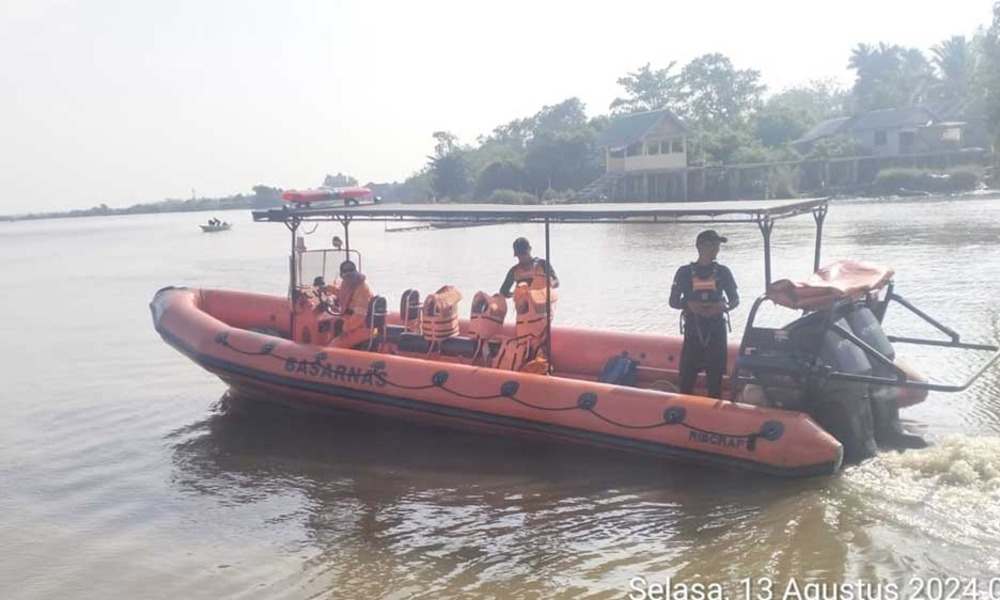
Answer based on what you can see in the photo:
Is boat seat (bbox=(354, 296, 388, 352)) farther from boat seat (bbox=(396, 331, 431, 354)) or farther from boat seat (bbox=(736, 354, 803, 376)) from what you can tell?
boat seat (bbox=(736, 354, 803, 376))

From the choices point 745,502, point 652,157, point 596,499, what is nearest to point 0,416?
point 596,499

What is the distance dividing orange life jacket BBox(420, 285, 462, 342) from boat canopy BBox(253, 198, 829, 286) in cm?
61

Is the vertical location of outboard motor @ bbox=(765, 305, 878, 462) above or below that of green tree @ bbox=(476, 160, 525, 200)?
below

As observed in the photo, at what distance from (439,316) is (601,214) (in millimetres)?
1573

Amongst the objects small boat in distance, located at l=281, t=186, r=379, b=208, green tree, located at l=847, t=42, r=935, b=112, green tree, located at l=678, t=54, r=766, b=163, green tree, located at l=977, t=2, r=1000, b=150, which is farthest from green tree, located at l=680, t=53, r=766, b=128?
small boat in distance, located at l=281, t=186, r=379, b=208

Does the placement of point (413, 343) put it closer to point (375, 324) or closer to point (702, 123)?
point (375, 324)

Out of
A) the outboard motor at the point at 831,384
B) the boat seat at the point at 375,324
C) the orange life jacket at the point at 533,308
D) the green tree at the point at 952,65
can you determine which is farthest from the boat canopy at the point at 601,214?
the green tree at the point at 952,65

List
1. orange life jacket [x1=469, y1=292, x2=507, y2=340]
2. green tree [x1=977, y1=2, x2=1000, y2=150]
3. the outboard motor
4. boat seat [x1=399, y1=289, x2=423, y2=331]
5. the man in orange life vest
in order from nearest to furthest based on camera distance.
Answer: the outboard motor < orange life jacket [x1=469, y1=292, x2=507, y2=340] < the man in orange life vest < boat seat [x1=399, y1=289, x2=423, y2=331] < green tree [x1=977, y1=2, x2=1000, y2=150]

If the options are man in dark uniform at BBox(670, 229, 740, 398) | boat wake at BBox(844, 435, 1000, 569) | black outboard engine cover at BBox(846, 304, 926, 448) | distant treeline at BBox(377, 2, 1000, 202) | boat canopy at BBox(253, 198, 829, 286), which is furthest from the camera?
distant treeline at BBox(377, 2, 1000, 202)

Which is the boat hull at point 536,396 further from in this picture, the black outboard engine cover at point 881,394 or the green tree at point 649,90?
the green tree at point 649,90

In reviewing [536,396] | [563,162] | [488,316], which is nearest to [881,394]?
[536,396]

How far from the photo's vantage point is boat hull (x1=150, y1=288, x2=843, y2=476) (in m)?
5.26

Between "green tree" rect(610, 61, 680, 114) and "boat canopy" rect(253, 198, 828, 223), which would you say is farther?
"green tree" rect(610, 61, 680, 114)

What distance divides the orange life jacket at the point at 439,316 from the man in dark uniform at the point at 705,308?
2.03 meters
